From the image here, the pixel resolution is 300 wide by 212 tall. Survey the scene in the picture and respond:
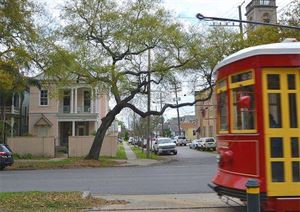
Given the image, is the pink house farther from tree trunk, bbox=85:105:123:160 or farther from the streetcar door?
the streetcar door

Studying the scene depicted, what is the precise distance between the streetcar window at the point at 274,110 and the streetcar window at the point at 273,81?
13 centimetres

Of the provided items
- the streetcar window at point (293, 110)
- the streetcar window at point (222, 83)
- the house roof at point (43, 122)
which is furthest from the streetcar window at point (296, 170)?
the house roof at point (43, 122)

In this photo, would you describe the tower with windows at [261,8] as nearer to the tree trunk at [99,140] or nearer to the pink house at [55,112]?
the pink house at [55,112]

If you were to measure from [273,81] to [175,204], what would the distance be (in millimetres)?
4358

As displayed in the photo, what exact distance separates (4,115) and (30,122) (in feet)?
23.3

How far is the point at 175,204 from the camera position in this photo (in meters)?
11.9

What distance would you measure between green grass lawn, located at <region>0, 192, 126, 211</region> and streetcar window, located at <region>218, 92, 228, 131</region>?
11.9ft

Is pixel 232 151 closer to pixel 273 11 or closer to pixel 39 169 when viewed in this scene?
pixel 39 169

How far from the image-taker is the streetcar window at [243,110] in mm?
9125

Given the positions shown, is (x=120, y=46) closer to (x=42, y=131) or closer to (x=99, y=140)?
(x=99, y=140)

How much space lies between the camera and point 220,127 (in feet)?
34.4

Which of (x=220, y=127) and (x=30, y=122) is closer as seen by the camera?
(x=220, y=127)

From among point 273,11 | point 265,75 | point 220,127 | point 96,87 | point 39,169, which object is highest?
point 273,11

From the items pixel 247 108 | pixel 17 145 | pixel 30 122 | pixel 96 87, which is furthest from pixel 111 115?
pixel 247 108
